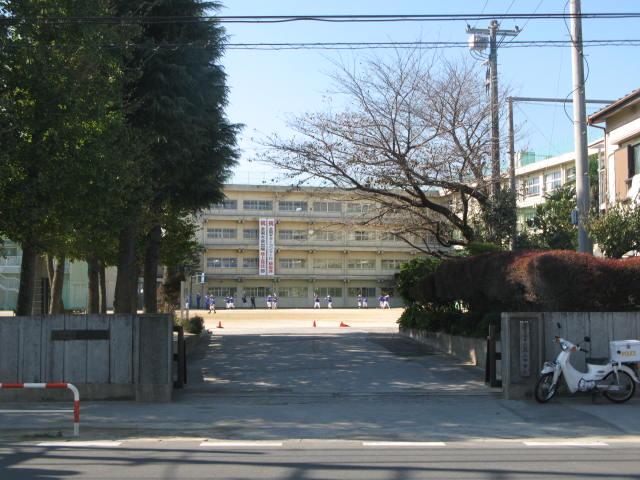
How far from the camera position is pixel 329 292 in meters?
83.2

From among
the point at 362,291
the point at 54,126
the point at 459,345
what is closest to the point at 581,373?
the point at 459,345

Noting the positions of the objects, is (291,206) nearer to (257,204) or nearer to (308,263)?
(257,204)

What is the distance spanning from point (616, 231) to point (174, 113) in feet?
36.0

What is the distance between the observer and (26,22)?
12.9 metres

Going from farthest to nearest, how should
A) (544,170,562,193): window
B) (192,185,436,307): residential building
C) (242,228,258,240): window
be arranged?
(242,228,258,240): window → (192,185,436,307): residential building → (544,170,562,193): window

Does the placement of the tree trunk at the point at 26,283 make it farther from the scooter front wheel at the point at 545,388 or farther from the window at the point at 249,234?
the window at the point at 249,234

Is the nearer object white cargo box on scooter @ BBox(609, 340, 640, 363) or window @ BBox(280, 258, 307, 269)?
white cargo box on scooter @ BBox(609, 340, 640, 363)

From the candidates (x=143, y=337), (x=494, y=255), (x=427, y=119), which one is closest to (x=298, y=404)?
(x=143, y=337)

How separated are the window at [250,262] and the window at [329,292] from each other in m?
8.13

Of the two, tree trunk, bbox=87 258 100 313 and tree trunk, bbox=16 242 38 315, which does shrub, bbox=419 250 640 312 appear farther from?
tree trunk, bbox=87 258 100 313

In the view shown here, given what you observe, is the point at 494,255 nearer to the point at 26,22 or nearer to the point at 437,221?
the point at 437,221

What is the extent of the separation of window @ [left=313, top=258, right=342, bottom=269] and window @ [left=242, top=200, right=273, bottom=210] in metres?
8.43

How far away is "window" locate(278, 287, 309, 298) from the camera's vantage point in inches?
3246

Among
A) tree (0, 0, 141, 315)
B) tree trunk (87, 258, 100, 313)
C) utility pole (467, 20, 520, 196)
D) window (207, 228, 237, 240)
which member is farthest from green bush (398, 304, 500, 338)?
window (207, 228, 237, 240)
